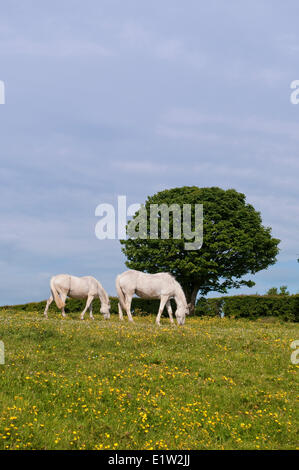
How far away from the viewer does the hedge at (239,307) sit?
4497 cm

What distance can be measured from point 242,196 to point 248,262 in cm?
851

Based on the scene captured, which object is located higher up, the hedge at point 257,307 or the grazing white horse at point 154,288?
the grazing white horse at point 154,288

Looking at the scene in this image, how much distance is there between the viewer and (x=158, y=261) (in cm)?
4656

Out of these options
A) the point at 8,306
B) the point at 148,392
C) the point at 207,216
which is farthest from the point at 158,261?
the point at 148,392

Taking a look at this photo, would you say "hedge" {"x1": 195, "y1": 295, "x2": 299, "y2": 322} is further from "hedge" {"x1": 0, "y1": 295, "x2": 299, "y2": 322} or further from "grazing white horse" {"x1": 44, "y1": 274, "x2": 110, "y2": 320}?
"grazing white horse" {"x1": 44, "y1": 274, "x2": 110, "y2": 320}

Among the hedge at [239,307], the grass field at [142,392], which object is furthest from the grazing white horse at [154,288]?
the hedge at [239,307]

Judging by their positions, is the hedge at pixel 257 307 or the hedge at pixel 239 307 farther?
the hedge at pixel 239 307

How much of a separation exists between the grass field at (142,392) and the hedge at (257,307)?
25.5m

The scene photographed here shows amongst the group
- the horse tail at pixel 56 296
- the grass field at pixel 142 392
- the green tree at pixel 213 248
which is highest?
the green tree at pixel 213 248

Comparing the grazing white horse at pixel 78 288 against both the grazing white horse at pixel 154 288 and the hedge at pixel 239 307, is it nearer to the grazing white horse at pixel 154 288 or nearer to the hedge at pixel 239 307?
the grazing white horse at pixel 154 288

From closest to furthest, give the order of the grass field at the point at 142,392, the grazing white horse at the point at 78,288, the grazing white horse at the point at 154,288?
the grass field at the point at 142,392 → the grazing white horse at the point at 154,288 → the grazing white horse at the point at 78,288

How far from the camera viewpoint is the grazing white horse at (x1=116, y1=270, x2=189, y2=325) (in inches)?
1073

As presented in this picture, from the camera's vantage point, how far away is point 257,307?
45719 mm
